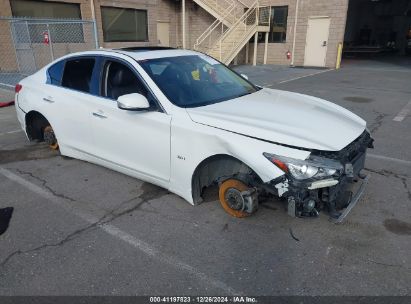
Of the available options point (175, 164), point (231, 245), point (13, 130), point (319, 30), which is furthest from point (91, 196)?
point (319, 30)

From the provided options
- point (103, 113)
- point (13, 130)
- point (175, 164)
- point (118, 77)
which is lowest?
point (13, 130)

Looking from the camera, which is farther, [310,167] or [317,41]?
[317,41]

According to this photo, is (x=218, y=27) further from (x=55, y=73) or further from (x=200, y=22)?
(x=55, y=73)

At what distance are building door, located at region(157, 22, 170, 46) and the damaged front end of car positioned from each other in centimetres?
1977

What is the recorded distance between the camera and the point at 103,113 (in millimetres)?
4074

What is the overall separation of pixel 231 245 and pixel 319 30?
1777cm

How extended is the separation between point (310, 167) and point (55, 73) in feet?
12.7

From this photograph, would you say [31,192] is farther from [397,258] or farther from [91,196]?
[397,258]

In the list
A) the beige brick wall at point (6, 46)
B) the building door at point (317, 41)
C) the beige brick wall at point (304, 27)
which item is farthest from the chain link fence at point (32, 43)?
the building door at point (317, 41)

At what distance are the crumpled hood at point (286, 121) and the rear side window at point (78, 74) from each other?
5.48 ft

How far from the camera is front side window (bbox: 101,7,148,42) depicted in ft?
56.4

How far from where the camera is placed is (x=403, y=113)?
809 cm

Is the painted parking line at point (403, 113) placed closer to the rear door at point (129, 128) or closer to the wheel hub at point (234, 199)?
the wheel hub at point (234, 199)

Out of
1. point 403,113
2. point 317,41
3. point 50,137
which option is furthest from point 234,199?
point 317,41
